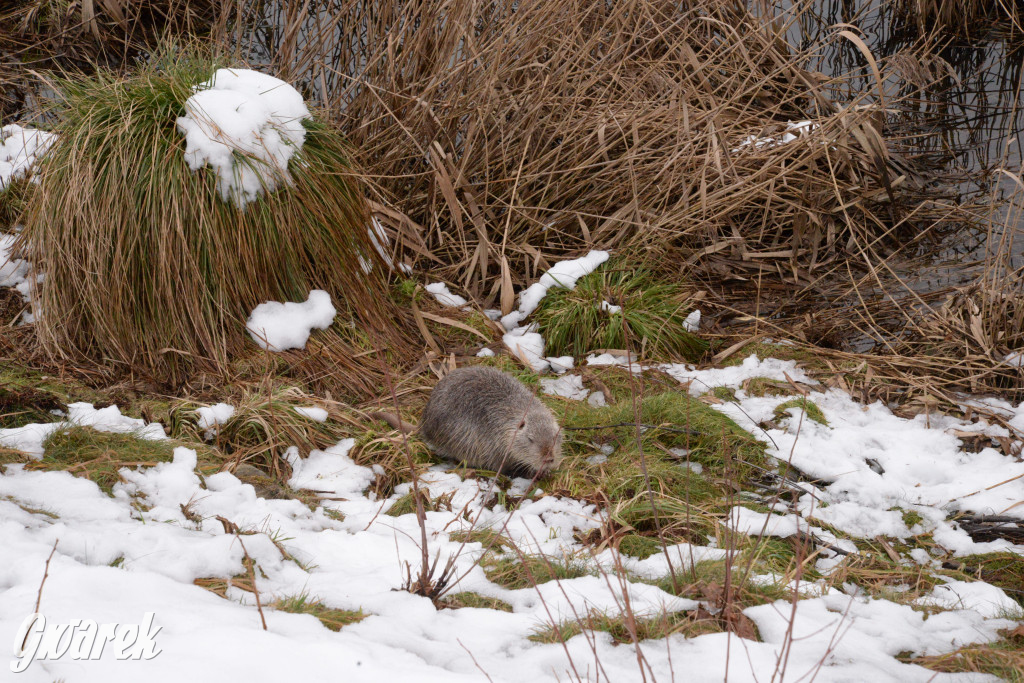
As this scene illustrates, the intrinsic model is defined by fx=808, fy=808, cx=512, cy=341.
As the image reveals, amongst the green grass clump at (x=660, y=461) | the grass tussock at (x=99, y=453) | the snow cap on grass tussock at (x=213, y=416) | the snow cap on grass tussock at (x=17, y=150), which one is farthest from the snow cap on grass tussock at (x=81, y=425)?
the snow cap on grass tussock at (x=17, y=150)

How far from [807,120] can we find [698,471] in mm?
3759

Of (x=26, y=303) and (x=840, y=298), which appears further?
(x=840, y=298)

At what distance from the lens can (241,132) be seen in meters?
3.83

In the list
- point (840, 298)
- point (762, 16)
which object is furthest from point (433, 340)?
point (762, 16)

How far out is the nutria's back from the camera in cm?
331

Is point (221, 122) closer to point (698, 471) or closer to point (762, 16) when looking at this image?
point (698, 471)

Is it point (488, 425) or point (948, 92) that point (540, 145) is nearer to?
point (488, 425)

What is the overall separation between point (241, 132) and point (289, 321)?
3.04ft

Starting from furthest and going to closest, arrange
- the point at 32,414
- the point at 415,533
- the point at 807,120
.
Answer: the point at 807,120 → the point at 32,414 → the point at 415,533

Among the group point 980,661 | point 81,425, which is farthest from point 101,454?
point 980,661

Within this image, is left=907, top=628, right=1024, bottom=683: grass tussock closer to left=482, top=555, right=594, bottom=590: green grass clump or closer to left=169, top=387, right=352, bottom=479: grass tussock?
left=482, top=555, right=594, bottom=590: green grass clump

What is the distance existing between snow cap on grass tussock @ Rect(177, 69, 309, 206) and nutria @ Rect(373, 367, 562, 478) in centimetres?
137

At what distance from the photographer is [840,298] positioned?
5062mm

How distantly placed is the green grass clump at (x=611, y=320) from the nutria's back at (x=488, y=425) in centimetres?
103
